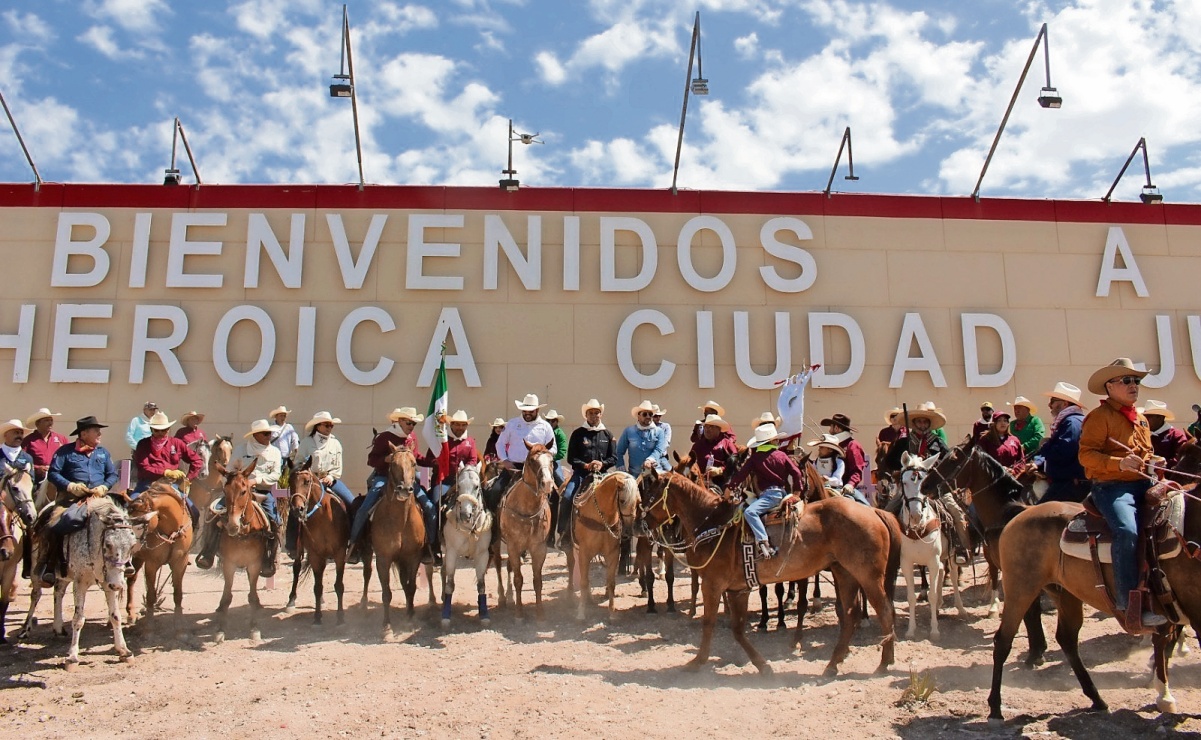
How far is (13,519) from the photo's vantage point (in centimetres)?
1048

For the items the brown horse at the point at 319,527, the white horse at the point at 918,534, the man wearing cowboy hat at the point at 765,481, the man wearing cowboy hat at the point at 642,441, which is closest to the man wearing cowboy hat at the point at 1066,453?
the white horse at the point at 918,534

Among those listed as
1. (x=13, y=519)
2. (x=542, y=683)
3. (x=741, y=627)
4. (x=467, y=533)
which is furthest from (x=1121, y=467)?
(x=13, y=519)

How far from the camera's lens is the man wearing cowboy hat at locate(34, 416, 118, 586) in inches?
396

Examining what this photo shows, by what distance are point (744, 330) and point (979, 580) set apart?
6737mm

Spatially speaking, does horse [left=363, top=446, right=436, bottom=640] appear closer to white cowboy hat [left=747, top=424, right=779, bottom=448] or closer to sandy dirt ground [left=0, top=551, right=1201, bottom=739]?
sandy dirt ground [left=0, top=551, right=1201, bottom=739]

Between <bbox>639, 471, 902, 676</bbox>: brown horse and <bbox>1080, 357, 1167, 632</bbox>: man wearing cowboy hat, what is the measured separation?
2506 millimetres

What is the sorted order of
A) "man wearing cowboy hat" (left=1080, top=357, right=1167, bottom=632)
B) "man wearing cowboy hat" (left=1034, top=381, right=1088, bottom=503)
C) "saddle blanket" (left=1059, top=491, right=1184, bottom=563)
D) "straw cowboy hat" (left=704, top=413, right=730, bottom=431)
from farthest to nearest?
1. "straw cowboy hat" (left=704, top=413, right=730, bottom=431)
2. "man wearing cowboy hat" (left=1034, top=381, right=1088, bottom=503)
3. "man wearing cowboy hat" (left=1080, top=357, right=1167, bottom=632)
4. "saddle blanket" (left=1059, top=491, right=1184, bottom=563)

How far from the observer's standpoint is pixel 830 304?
18734mm

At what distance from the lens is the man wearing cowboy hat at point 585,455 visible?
41.9 ft

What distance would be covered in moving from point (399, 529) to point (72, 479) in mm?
4056

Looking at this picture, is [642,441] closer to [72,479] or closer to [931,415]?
[931,415]

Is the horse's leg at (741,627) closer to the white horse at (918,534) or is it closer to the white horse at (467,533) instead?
the white horse at (918,534)

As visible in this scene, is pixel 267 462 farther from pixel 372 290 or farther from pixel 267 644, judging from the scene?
pixel 372 290

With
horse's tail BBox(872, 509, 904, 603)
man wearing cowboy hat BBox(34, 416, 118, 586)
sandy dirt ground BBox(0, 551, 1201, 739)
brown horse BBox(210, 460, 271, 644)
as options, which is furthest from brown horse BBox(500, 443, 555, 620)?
man wearing cowboy hat BBox(34, 416, 118, 586)
